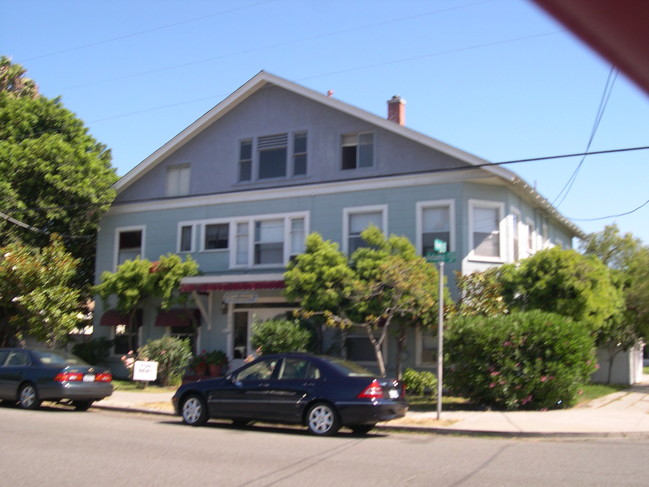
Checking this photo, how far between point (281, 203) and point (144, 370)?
6.64 metres

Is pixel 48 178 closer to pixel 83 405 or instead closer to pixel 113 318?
pixel 113 318

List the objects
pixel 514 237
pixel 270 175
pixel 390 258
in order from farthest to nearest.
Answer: pixel 270 175 < pixel 514 237 < pixel 390 258

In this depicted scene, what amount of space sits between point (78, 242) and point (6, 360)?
10.6 metres

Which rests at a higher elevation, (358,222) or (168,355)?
(358,222)

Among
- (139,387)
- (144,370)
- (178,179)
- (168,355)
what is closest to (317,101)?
(178,179)

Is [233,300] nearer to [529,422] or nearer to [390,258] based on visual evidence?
[390,258]

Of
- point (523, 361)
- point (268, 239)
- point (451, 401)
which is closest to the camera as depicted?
point (523, 361)

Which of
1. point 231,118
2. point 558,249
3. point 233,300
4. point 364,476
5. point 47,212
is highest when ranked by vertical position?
point 231,118

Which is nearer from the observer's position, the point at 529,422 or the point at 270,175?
the point at 529,422

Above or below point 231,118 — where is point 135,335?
below

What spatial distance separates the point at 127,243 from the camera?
85.1 feet

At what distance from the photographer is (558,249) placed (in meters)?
19.2

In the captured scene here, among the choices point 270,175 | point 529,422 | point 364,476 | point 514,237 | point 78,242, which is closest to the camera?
point 364,476

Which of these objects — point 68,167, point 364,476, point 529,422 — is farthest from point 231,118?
point 364,476
